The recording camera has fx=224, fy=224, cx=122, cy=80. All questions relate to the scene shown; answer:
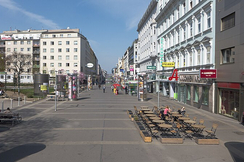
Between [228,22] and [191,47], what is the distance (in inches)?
298

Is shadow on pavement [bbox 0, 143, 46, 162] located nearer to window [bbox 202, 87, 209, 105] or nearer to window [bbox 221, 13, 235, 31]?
window [bbox 221, 13, 235, 31]

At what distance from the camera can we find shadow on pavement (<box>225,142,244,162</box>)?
27.2 feet

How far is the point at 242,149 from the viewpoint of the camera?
9391 mm

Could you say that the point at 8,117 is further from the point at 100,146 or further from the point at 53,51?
the point at 53,51

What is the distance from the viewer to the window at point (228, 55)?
17.2m

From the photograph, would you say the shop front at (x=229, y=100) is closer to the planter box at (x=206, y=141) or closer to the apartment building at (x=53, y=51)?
the planter box at (x=206, y=141)

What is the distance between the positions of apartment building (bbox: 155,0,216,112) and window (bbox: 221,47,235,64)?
134cm

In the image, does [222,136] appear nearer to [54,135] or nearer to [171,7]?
[54,135]

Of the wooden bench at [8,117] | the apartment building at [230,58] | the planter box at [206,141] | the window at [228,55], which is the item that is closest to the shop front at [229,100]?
the apartment building at [230,58]

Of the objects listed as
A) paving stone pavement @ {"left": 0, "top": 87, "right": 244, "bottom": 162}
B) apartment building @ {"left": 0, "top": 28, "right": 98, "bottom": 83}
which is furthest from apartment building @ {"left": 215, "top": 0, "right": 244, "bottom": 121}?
apartment building @ {"left": 0, "top": 28, "right": 98, "bottom": 83}

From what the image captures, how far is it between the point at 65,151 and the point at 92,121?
6.55m

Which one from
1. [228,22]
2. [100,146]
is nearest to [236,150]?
[100,146]

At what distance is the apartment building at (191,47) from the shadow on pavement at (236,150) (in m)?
10.2

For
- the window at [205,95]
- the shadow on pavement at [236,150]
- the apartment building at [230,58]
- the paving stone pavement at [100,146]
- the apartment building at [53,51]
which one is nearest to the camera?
the paving stone pavement at [100,146]
